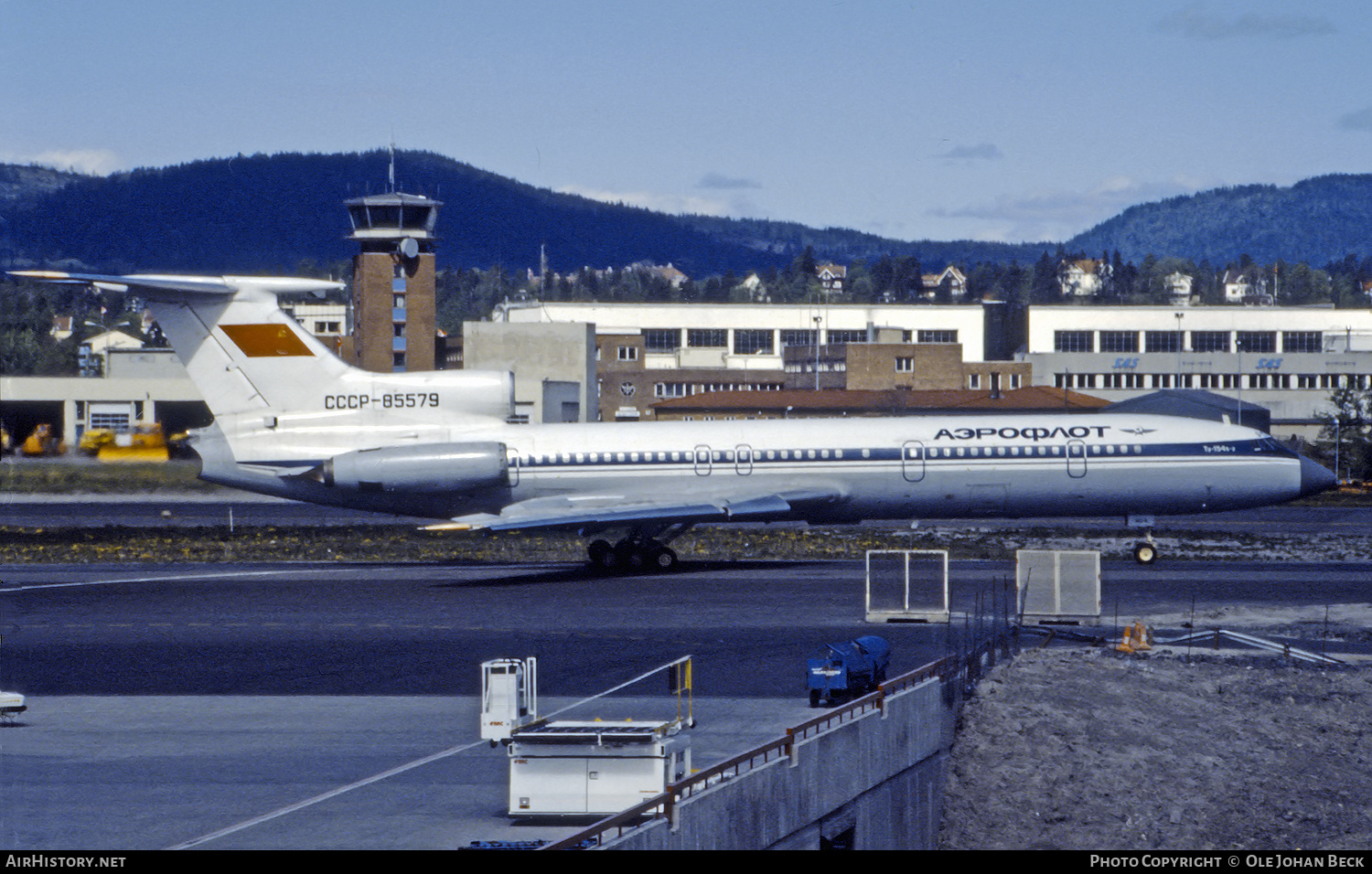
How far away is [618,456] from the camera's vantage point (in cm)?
3584

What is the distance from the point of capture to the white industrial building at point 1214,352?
101 metres

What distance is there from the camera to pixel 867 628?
2550cm

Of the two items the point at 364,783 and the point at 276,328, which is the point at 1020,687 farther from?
the point at 276,328

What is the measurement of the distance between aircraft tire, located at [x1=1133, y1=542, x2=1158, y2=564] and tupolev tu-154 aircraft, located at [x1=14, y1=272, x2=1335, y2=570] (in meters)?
0.05

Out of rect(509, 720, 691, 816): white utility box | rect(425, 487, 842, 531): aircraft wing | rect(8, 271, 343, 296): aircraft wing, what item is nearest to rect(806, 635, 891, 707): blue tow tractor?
rect(509, 720, 691, 816): white utility box

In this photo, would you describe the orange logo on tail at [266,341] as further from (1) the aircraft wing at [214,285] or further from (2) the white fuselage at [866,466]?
(2) the white fuselage at [866,466]

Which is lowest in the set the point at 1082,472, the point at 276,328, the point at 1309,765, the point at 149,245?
the point at 1309,765

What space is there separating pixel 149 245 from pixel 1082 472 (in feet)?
367

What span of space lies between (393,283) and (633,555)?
191 ft

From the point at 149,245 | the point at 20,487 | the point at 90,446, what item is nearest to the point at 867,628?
the point at 90,446

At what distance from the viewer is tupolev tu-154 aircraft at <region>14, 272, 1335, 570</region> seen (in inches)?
1369

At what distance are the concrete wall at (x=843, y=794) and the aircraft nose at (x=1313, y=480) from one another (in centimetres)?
2052

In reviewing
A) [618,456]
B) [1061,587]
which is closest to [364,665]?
[1061,587]

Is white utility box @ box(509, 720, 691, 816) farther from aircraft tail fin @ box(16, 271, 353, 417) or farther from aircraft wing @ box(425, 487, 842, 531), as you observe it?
aircraft tail fin @ box(16, 271, 353, 417)
